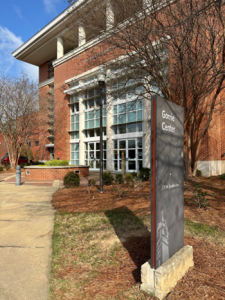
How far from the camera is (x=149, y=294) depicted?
2.44 m

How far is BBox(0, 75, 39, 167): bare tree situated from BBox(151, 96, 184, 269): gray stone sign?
2114 cm

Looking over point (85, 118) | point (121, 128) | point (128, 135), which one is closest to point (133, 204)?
point (128, 135)

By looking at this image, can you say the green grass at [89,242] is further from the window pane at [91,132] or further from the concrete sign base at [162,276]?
the window pane at [91,132]

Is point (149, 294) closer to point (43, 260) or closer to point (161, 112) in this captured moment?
point (43, 260)

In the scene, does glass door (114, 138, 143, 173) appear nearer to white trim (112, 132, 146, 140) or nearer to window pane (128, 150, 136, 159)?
window pane (128, 150, 136, 159)

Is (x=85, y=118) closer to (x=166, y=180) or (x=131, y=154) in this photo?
(x=131, y=154)

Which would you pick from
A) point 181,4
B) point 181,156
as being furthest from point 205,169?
point 181,156

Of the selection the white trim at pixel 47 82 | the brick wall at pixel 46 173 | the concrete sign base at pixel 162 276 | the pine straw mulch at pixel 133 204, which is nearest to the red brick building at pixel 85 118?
the white trim at pixel 47 82

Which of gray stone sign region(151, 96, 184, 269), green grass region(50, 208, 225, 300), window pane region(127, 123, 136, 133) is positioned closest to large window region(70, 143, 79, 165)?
window pane region(127, 123, 136, 133)

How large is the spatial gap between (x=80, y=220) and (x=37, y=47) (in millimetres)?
31877

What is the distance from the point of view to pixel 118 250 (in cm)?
363

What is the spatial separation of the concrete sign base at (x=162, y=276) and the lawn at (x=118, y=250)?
80mm

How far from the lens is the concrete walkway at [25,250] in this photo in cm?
262

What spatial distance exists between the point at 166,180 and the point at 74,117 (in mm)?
23928
